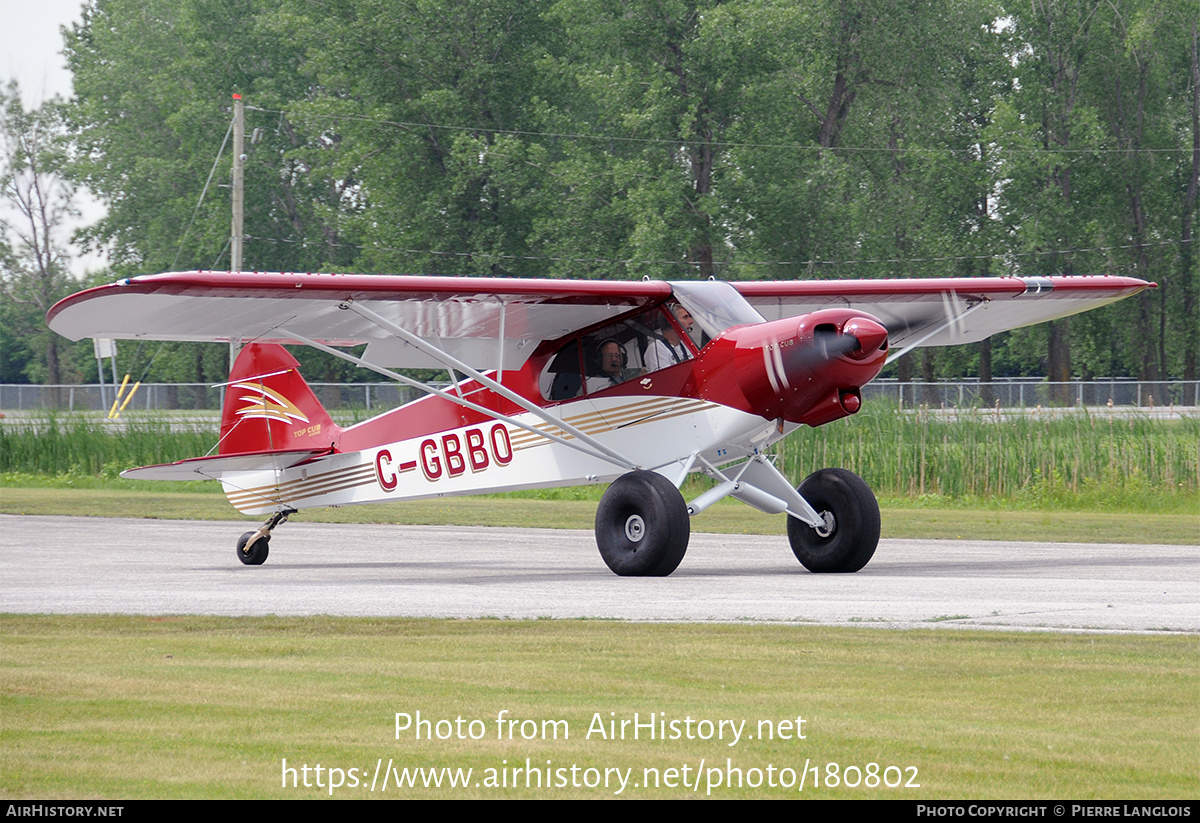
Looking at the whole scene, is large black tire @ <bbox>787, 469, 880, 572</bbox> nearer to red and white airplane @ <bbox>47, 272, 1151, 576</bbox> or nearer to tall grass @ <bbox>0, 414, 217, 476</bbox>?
red and white airplane @ <bbox>47, 272, 1151, 576</bbox>

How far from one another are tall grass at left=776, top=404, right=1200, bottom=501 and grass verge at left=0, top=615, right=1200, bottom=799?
1614 centimetres

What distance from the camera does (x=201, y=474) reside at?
1616 centimetres

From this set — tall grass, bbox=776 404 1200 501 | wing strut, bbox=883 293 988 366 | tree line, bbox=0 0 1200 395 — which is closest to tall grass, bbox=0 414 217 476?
tall grass, bbox=776 404 1200 501

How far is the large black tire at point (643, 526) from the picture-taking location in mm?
12961

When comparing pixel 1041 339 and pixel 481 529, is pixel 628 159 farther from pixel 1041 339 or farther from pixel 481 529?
pixel 481 529

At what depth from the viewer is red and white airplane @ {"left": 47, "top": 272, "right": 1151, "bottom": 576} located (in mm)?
12891

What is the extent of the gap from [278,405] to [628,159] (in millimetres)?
38544

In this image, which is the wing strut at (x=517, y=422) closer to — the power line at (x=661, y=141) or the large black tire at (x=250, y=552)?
the large black tire at (x=250, y=552)

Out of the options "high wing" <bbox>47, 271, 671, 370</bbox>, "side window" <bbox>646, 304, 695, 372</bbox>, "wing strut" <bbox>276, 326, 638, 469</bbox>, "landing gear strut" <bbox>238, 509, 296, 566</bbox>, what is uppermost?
"high wing" <bbox>47, 271, 671, 370</bbox>

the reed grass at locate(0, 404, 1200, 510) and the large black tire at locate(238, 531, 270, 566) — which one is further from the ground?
the reed grass at locate(0, 404, 1200, 510)

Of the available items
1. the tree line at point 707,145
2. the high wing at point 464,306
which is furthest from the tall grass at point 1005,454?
the tree line at point 707,145

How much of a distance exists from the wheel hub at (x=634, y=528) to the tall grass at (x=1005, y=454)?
1256 cm

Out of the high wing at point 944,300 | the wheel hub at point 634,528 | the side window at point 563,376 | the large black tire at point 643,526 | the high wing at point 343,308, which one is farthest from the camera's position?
the high wing at point 944,300

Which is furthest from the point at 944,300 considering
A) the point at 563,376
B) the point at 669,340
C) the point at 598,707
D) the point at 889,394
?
the point at 889,394
